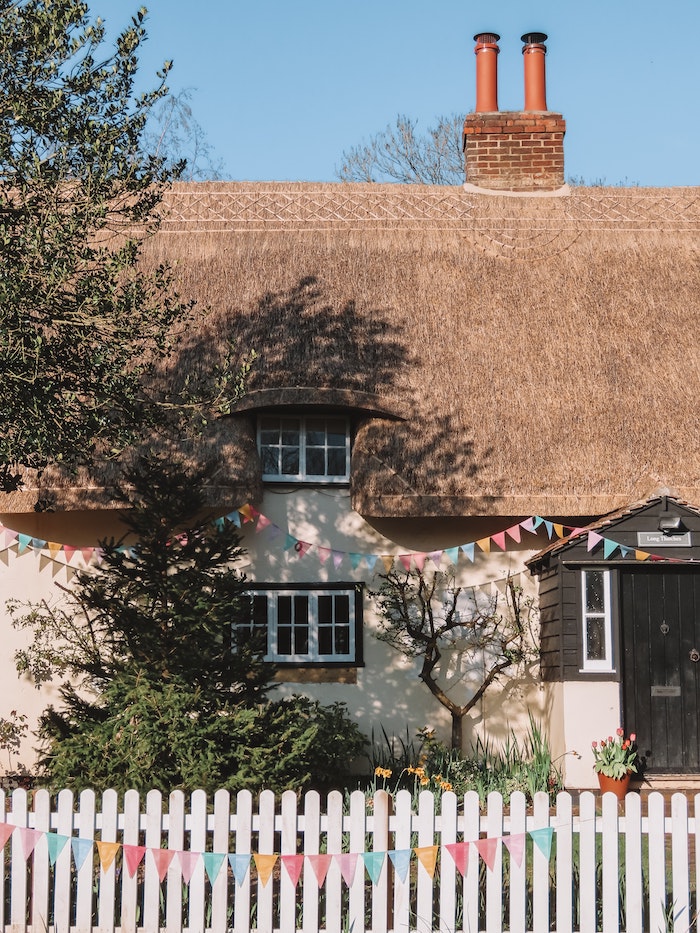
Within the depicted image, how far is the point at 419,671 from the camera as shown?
1138 centimetres

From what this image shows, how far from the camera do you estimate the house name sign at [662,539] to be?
34.0ft

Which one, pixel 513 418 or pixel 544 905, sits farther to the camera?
pixel 513 418

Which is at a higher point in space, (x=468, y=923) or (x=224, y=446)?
(x=224, y=446)

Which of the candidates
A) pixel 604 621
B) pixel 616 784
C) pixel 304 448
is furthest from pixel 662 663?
pixel 304 448

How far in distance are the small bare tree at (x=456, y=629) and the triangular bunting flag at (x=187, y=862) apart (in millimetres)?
5508

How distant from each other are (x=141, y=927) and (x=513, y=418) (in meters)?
6.80

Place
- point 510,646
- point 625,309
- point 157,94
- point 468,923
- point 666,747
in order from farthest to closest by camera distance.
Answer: point 625,309
point 510,646
point 666,747
point 157,94
point 468,923

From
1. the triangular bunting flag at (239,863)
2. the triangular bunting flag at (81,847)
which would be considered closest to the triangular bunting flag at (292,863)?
the triangular bunting flag at (239,863)

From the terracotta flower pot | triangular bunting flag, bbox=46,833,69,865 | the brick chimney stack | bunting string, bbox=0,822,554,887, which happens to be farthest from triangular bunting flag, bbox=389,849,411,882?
the brick chimney stack

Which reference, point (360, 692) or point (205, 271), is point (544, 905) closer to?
point (360, 692)

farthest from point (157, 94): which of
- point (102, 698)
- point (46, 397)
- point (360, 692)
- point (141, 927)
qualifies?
point (360, 692)

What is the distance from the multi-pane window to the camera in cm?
1145

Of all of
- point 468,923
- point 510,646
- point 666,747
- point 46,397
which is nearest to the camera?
point 468,923

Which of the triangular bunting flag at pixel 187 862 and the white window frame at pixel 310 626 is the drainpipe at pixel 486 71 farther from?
the triangular bunting flag at pixel 187 862
